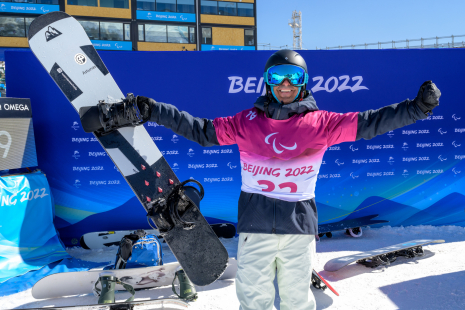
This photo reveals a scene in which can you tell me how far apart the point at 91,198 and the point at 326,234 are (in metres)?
3.13

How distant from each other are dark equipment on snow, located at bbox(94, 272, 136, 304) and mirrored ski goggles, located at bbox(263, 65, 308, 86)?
2.01 meters

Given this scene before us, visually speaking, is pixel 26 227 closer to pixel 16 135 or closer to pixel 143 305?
pixel 16 135

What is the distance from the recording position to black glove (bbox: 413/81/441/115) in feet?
4.94

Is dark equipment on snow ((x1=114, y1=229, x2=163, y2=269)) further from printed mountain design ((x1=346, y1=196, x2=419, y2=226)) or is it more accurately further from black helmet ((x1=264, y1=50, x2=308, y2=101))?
printed mountain design ((x1=346, y1=196, x2=419, y2=226))

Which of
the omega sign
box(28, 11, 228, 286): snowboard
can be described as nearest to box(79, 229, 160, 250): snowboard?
the omega sign

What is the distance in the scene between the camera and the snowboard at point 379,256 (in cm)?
322

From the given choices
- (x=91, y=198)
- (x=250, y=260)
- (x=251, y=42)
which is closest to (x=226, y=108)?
(x=91, y=198)

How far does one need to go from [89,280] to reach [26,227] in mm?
1179

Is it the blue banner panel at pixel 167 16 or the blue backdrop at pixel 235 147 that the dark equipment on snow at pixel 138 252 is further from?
the blue banner panel at pixel 167 16

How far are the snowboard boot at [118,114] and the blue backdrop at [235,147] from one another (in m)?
2.45

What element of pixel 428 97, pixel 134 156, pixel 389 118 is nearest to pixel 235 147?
pixel 134 156

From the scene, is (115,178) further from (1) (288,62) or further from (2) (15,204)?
(1) (288,62)

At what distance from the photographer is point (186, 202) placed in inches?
84.9

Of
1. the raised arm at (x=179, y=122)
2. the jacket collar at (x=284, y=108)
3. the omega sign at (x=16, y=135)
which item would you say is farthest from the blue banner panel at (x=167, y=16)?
the jacket collar at (x=284, y=108)
